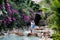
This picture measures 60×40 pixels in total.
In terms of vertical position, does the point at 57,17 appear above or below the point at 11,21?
above

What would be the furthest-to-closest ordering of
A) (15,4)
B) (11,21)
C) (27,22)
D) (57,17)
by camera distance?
(27,22) → (15,4) → (11,21) → (57,17)

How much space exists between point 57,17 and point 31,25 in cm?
976

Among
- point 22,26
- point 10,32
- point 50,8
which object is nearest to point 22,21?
point 22,26

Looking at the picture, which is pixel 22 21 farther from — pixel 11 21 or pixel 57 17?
pixel 57 17

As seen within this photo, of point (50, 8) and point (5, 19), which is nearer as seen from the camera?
point (50, 8)

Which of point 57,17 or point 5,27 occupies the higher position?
point 57,17

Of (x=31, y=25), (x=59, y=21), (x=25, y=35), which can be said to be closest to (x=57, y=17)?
(x=59, y=21)

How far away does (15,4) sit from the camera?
1546 cm

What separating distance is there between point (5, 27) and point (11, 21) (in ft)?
1.86

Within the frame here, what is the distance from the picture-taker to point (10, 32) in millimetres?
13625

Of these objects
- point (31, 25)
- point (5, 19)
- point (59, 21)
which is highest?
point (59, 21)

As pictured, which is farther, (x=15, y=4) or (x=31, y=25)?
(x=31, y=25)

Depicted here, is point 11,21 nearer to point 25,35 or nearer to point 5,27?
point 5,27

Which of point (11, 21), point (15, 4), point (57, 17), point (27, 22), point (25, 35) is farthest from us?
point (27, 22)
